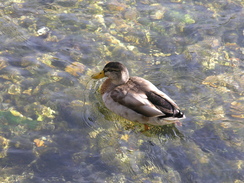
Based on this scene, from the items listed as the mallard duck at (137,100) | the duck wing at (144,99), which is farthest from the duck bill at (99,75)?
the duck wing at (144,99)

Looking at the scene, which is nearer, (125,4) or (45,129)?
(45,129)

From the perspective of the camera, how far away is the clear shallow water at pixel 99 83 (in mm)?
4633

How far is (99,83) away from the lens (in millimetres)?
6441

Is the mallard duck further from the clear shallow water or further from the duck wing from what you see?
the clear shallow water

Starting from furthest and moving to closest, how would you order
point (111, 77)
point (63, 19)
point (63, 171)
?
point (63, 19) → point (111, 77) → point (63, 171)

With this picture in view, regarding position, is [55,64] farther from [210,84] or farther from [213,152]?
[213,152]

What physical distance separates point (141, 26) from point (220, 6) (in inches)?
87.2

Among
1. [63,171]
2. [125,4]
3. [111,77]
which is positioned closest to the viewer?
[63,171]

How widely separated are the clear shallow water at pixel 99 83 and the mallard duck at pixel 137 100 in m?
0.19

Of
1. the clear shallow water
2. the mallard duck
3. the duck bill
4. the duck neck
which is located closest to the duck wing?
the mallard duck

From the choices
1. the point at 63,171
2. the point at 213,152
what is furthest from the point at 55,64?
the point at 213,152

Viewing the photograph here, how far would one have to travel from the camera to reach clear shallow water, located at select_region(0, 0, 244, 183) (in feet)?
15.2

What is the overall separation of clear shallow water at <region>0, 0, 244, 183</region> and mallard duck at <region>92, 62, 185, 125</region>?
0.64ft

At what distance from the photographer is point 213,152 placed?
16.2 ft
